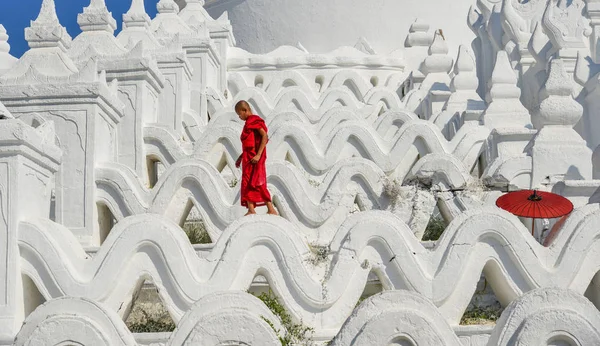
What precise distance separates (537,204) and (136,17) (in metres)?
6.91

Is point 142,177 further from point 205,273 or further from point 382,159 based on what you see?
point 205,273

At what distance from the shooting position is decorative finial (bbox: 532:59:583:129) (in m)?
9.11

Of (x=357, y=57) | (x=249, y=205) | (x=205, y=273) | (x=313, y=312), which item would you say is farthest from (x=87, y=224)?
(x=357, y=57)

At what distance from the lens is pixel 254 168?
8242 millimetres

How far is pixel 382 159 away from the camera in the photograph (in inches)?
397

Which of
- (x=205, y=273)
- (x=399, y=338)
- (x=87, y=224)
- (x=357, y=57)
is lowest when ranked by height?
(x=399, y=338)

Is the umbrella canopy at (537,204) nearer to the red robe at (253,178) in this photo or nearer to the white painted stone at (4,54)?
the red robe at (253,178)

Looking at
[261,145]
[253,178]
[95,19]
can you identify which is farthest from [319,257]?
[95,19]

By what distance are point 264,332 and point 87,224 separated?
3.61m

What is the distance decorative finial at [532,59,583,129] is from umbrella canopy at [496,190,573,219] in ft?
4.27

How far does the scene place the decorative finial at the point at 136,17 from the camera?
42.8ft

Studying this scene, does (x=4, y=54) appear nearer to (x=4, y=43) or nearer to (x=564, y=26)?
(x=4, y=43)

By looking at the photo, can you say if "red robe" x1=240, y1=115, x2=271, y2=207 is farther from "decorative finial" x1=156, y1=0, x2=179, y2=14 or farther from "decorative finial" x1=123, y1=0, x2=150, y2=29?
"decorative finial" x1=156, y1=0, x2=179, y2=14

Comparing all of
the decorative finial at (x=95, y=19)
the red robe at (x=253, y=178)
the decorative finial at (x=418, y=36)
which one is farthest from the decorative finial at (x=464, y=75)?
the red robe at (x=253, y=178)
